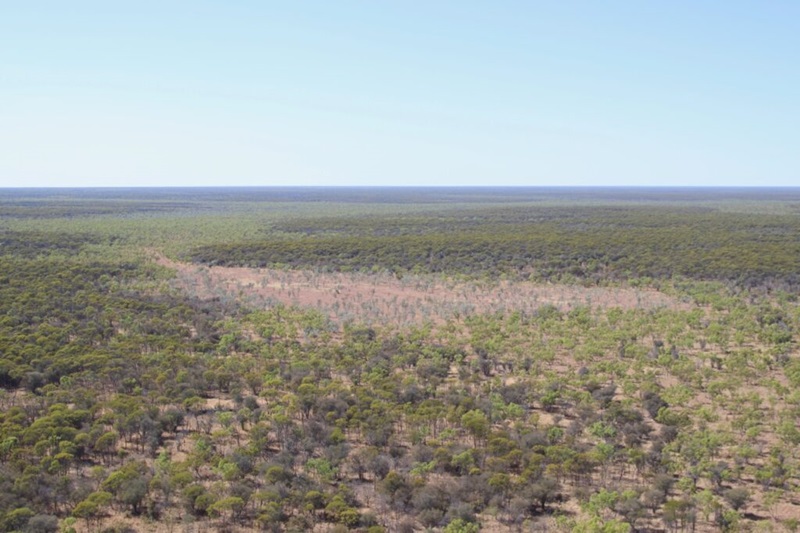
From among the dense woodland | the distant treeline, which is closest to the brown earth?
the dense woodland

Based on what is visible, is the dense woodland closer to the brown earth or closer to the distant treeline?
the brown earth

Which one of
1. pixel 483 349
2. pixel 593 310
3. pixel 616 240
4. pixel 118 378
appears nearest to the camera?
pixel 118 378

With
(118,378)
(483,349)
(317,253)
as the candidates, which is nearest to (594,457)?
(483,349)

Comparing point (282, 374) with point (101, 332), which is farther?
point (101, 332)

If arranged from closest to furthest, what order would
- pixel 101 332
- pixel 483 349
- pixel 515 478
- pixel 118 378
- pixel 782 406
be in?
pixel 515 478
pixel 782 406
pixel 118 378
pixel 483 349
pixel 101 332

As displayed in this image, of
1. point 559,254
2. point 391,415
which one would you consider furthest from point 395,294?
point 391,415

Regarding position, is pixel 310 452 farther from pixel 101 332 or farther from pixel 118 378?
pixel 101 332

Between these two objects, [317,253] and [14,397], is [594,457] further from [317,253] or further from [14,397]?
[317,253]

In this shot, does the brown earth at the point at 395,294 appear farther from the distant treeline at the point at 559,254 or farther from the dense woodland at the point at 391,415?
the distant treeline at the point at 559,254

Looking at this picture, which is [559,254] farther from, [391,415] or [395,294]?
[391,415]
